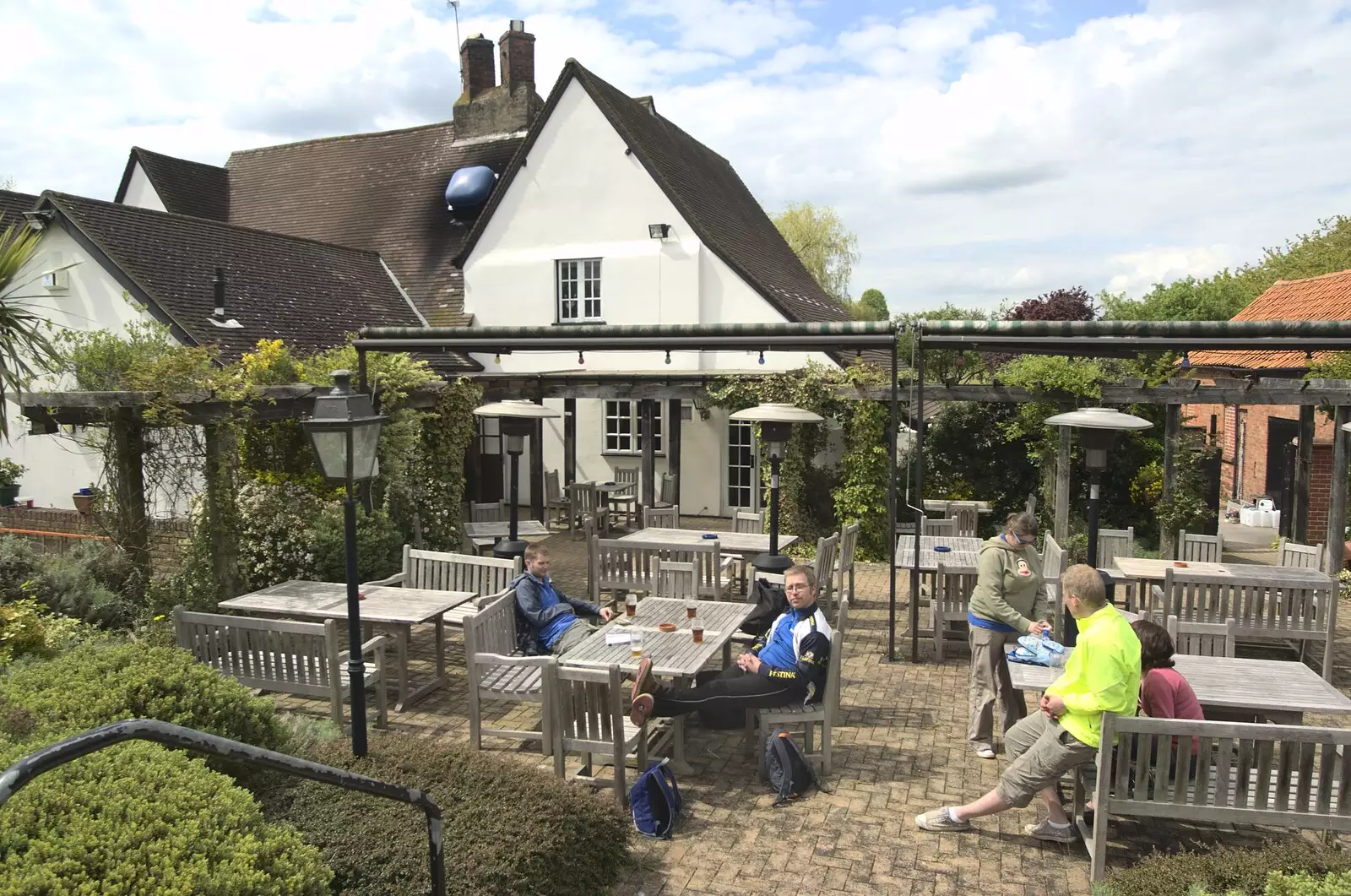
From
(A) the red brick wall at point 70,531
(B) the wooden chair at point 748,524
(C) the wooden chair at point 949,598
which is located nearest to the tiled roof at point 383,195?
(A) the red brick wall at point 70,531

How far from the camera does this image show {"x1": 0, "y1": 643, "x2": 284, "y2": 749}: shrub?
4.54m

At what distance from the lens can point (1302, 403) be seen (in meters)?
12.0

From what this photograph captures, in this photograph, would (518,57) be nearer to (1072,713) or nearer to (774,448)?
(774,448)

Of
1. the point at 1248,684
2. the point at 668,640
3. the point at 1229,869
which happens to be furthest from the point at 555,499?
the point at 1229,869

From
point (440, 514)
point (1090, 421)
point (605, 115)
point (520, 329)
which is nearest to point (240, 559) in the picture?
point (440, 514)

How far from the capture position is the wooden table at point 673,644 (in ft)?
20.7

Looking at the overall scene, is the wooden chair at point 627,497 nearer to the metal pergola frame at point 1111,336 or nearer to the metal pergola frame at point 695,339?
the metal pergola frame at point 695,339

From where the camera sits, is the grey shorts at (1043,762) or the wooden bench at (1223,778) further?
the grey shorts at (1043,762)

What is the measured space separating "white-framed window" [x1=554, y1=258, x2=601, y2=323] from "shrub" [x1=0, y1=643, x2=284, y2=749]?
13904 mm

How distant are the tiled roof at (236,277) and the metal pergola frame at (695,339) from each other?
4.42 m

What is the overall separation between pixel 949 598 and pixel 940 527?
9.46ft

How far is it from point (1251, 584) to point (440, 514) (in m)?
9.72

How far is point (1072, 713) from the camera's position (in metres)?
4.96

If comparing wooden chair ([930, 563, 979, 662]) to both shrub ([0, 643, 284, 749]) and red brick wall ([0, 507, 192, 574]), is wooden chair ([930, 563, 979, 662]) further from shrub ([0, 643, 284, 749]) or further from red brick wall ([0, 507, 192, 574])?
red brick wall ([0, 507, 192, 574])
